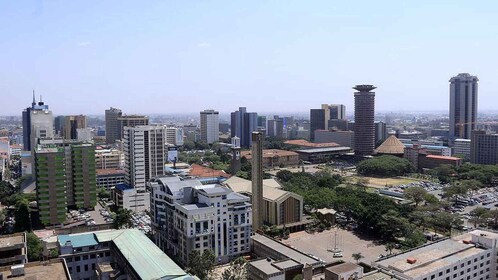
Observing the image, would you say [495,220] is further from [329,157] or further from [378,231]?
[329,157]

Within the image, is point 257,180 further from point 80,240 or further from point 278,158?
point 278,158

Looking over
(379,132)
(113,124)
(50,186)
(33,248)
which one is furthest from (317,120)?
(33,248)

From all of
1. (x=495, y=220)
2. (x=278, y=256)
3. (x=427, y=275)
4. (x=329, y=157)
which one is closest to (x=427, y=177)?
(x=329, y=157)

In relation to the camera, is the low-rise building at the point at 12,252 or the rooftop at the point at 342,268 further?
the low-rise building at the point at 12,252

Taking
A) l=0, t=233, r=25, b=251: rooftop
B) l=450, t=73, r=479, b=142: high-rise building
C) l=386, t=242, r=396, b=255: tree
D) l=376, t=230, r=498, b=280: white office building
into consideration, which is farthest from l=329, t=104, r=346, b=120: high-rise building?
l=0, t=233, r=25, b=251: rooftop

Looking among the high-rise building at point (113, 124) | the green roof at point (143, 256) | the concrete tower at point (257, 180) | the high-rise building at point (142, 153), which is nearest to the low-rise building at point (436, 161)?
the concrete tower at point (257, 180)

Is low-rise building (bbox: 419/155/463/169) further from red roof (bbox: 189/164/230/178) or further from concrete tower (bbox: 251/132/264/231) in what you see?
concrete tower (bbox: 251/132/264/231)

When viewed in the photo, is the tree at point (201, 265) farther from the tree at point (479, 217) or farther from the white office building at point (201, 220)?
the tree at point (479, 217)
